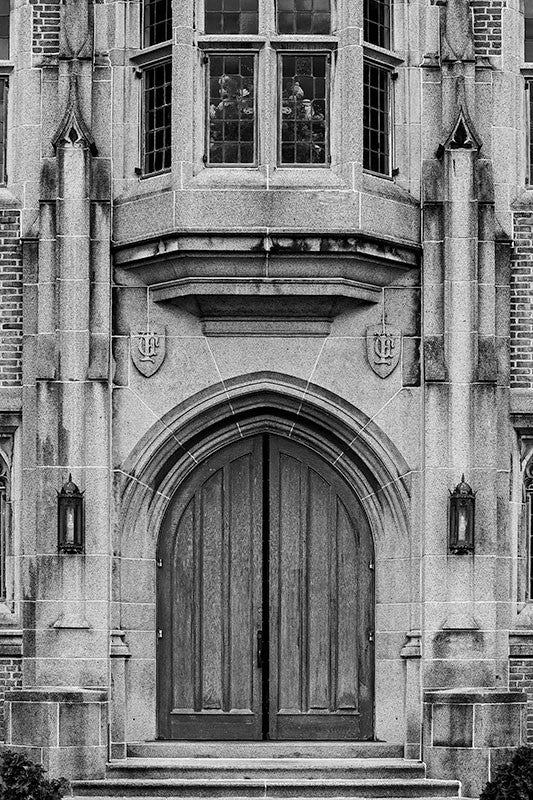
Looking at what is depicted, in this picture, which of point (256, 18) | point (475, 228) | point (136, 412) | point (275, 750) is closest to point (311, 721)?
point (275, 750)

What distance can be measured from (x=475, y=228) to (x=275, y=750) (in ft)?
16.3

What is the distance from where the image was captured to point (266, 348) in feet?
59.3

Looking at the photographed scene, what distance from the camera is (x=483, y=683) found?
1741 centimetres

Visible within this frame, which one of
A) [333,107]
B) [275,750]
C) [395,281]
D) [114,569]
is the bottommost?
[275,750]

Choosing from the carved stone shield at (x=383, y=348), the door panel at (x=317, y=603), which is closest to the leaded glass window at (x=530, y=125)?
the carved stone shield at (x=383, y=348)

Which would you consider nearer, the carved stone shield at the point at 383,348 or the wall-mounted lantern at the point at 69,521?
the wall-mounted lantern at the point at 69,521

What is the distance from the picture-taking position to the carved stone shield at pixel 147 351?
17922 millimetres

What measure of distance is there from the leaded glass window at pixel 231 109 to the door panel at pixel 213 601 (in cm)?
268

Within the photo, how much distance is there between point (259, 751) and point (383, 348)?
375 cm

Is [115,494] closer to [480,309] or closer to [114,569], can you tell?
[114,569]

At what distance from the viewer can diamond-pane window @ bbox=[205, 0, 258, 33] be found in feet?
58.9

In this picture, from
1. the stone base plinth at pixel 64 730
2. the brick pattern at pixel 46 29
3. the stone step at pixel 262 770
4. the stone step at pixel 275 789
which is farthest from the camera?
the brick pattern at pixel 46 29

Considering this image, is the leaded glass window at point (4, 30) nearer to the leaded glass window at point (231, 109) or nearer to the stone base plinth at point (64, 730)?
the leaded glass window at point (231, 109)

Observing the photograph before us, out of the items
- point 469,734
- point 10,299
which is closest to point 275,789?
point 469,734
